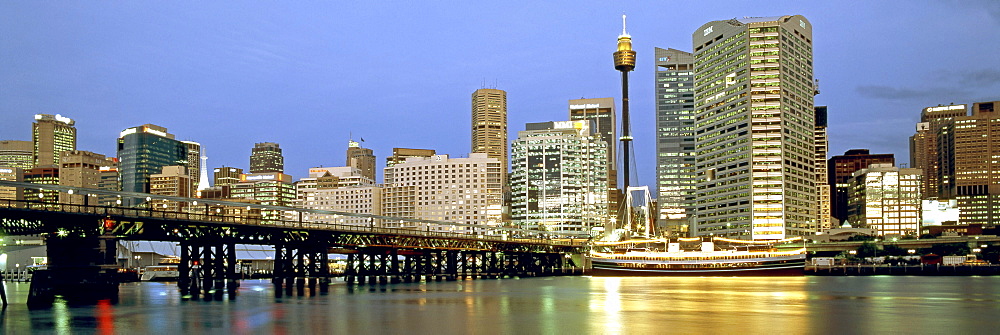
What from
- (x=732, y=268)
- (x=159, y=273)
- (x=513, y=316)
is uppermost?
(x=513, y=316)

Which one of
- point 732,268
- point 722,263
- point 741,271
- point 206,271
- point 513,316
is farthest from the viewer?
point 722,263

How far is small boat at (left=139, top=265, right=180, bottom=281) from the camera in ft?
542

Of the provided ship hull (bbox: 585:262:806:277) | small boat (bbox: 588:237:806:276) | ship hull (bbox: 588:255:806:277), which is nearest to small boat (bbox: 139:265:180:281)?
→ small boat (bbox: 588:237:806:276)

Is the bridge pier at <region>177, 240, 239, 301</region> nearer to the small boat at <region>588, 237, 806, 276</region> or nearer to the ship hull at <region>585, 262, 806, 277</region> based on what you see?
the small boat at <region>588, 237, 806, 276</region>

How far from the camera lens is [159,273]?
568ft

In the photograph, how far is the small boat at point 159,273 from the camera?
165 meters

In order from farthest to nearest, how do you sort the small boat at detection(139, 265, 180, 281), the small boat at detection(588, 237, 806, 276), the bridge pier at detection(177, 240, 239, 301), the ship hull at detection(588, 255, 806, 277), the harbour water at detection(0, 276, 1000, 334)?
the small boat at detection(588, 237, 806, 276) < the ship hull at detection(588, 255, 806, 277) < the small boat at detection(139, 265, 180, 281) < the bridge pier at detection(177, 240, 239, 301) < the harbour water at detection(0, 276, 1000, 334)

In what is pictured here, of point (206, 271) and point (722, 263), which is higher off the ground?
point (206, 271)

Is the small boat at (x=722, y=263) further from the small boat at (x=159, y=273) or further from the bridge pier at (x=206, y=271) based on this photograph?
the bridge pier at (x=206, y=271)

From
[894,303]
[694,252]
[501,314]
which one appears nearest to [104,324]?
[501,314]

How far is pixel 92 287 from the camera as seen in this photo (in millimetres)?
93500

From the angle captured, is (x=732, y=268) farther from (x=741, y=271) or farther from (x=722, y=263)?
(x=722, y=263)

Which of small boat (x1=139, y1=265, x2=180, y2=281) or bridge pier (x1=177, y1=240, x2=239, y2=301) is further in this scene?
small boat (x1=139, y1=265, x2=180, y2=281)

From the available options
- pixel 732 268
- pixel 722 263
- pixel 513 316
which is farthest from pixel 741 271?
pixel 513 316
